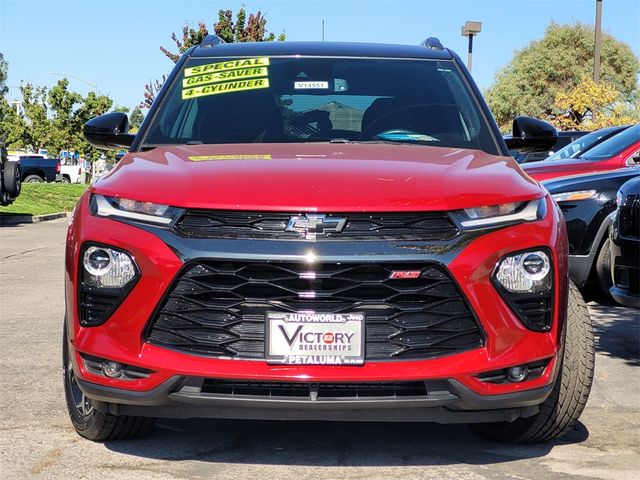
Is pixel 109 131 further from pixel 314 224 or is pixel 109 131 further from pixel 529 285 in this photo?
pixel 529 285

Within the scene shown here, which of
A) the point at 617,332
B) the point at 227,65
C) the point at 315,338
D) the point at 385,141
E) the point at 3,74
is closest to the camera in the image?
the point at 315,338

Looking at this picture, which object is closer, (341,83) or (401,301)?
(401,301)

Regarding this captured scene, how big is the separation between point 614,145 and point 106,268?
8064 millimetres

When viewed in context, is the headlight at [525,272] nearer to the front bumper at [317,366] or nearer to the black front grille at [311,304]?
the front bumper at [317,366]

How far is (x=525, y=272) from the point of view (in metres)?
3.75

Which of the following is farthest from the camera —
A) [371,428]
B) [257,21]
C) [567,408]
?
[257,21]

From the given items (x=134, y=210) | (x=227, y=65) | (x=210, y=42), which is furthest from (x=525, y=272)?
(x=210, y=42)

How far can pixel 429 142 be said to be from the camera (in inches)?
191

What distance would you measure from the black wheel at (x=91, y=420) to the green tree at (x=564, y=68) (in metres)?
51.6

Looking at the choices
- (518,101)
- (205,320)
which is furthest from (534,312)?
(518,101)

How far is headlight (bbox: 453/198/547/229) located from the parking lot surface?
37.4 inches

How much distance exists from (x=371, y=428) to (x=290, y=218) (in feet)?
4.50

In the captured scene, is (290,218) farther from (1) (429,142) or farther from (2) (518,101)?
(2) (518,101)

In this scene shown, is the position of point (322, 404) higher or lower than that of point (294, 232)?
lower
